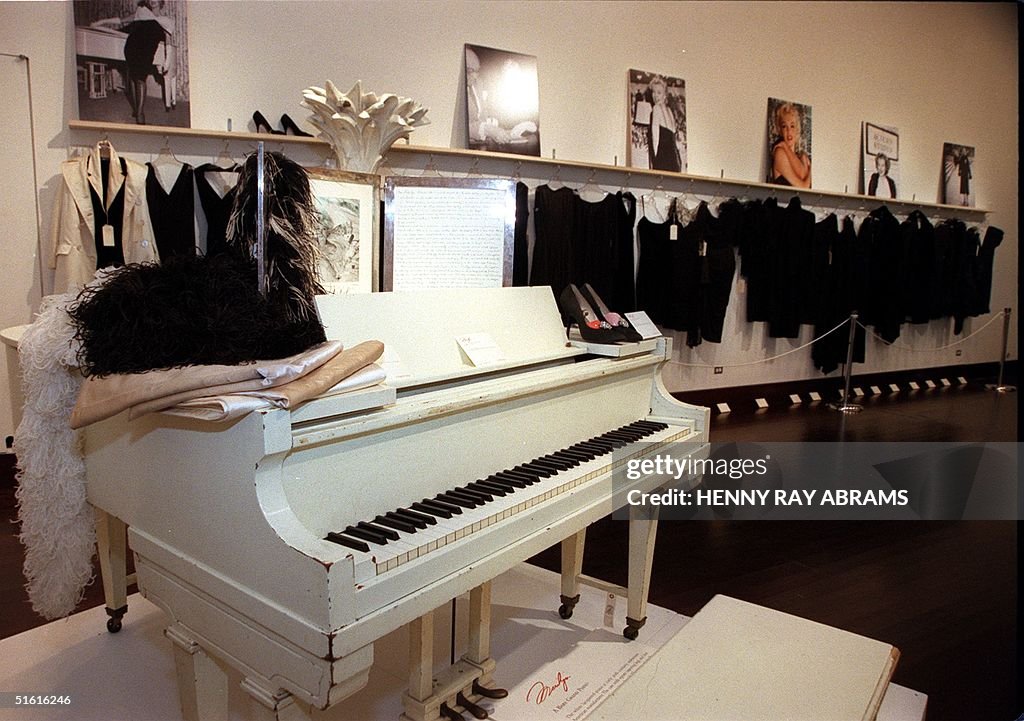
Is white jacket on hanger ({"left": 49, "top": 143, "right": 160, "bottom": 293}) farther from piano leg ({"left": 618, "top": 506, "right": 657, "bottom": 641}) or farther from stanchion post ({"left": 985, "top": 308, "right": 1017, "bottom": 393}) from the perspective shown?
stanchion post ({"left": 985, "top": 308, "right": 1017, "bottom": 393})

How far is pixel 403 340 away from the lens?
1868 millimetres

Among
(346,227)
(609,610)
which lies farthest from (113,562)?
(609,610)

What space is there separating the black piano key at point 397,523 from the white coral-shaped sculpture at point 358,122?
1.35m

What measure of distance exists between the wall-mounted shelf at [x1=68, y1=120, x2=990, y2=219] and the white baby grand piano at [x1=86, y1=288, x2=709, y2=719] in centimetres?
202

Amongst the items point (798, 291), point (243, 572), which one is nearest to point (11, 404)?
point (243, 572)

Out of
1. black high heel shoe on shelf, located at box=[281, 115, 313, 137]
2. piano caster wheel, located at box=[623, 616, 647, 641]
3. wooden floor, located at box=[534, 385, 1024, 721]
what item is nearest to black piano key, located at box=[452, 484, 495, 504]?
piano caster wheel, located at box=[623, 616, 647, 641]

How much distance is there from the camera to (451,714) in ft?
6.49

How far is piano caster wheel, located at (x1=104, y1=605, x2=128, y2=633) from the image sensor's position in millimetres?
2416

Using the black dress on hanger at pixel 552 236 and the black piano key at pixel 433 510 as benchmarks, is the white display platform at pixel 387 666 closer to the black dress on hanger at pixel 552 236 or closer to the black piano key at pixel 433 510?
the black piano key at pixel 433 510

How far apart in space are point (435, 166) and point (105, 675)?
3435mm

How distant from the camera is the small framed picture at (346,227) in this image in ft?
7.06

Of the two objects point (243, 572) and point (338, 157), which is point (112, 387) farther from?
point (338, 157)

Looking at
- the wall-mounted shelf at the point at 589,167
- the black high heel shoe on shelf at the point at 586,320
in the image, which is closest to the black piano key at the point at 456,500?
the black high heel shoe on shelf at the point at 586,320

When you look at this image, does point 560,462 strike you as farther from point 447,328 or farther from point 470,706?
point 470,706
